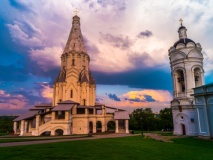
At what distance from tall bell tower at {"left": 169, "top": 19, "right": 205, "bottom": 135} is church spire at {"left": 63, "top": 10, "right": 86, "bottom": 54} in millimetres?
23910

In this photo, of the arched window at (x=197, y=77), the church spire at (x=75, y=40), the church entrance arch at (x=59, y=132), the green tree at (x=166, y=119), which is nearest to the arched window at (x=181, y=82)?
the arched window at (x=197, y=77)

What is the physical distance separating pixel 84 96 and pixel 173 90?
820 inches

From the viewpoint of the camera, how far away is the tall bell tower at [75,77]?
132 feet

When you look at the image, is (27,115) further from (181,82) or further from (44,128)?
(181,82)

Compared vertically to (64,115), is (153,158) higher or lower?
lower

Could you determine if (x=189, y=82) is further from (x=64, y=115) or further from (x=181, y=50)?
(x=64, y=115)

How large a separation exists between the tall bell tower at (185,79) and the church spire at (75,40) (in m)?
23.9

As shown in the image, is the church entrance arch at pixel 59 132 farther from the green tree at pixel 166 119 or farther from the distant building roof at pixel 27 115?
the green tree at pixel 166 119

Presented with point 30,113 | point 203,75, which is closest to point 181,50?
point 203,75

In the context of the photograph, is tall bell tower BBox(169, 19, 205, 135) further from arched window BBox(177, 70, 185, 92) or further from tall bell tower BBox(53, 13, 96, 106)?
tall bell tower BBox(53, 13, 96, 106)

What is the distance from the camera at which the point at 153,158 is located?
31.8 feet

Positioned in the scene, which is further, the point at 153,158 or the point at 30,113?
the point at 30,113

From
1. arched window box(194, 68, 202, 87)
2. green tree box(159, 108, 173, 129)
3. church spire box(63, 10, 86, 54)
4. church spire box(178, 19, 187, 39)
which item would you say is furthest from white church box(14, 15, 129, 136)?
church spire box(178, 19, 187, 39)

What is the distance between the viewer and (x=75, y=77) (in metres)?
40.9
